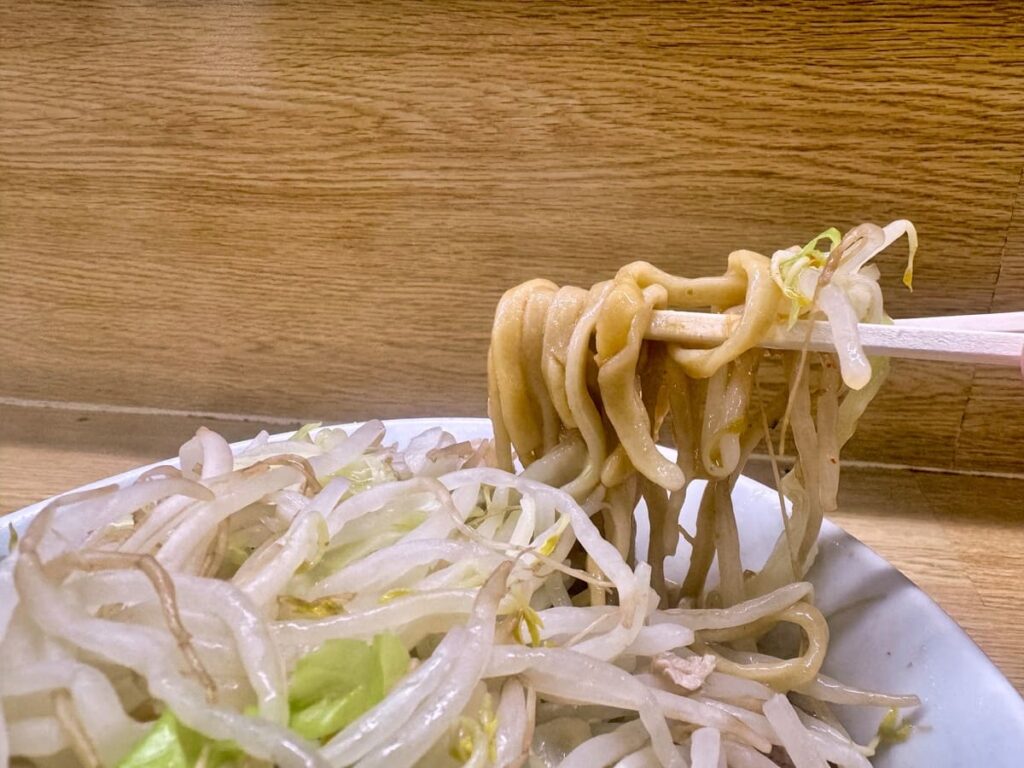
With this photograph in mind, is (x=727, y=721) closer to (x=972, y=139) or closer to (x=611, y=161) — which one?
(x=611, y=161)

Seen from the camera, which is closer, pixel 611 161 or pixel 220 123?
pixel 611 161

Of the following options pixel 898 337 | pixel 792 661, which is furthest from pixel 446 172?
pixel 792 661

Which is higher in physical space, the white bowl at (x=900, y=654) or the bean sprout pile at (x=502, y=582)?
the bean sprout pile at (x=502, y=582)

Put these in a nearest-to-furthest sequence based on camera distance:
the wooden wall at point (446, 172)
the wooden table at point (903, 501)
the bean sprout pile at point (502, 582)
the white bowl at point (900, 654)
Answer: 1. the bean sprout pile at point (502, 582)
2. the white bowl at point (900, 654)
3. the wooden table at point (903, 501)
4. the wooden wall at point (446, 172)

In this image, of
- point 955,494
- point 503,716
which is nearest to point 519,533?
point 503,716

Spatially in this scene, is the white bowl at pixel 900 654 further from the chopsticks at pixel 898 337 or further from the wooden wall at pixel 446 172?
the wooden wall at pixel 446 172

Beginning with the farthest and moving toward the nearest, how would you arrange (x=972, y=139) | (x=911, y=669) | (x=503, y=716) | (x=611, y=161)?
(x=611, y=161) → (x=972, y=139) → (x=911, y=669) → (x=503, y=716)

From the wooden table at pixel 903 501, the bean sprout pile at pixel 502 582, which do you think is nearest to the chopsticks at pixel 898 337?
the bean sprout pile at pixel 502 582
